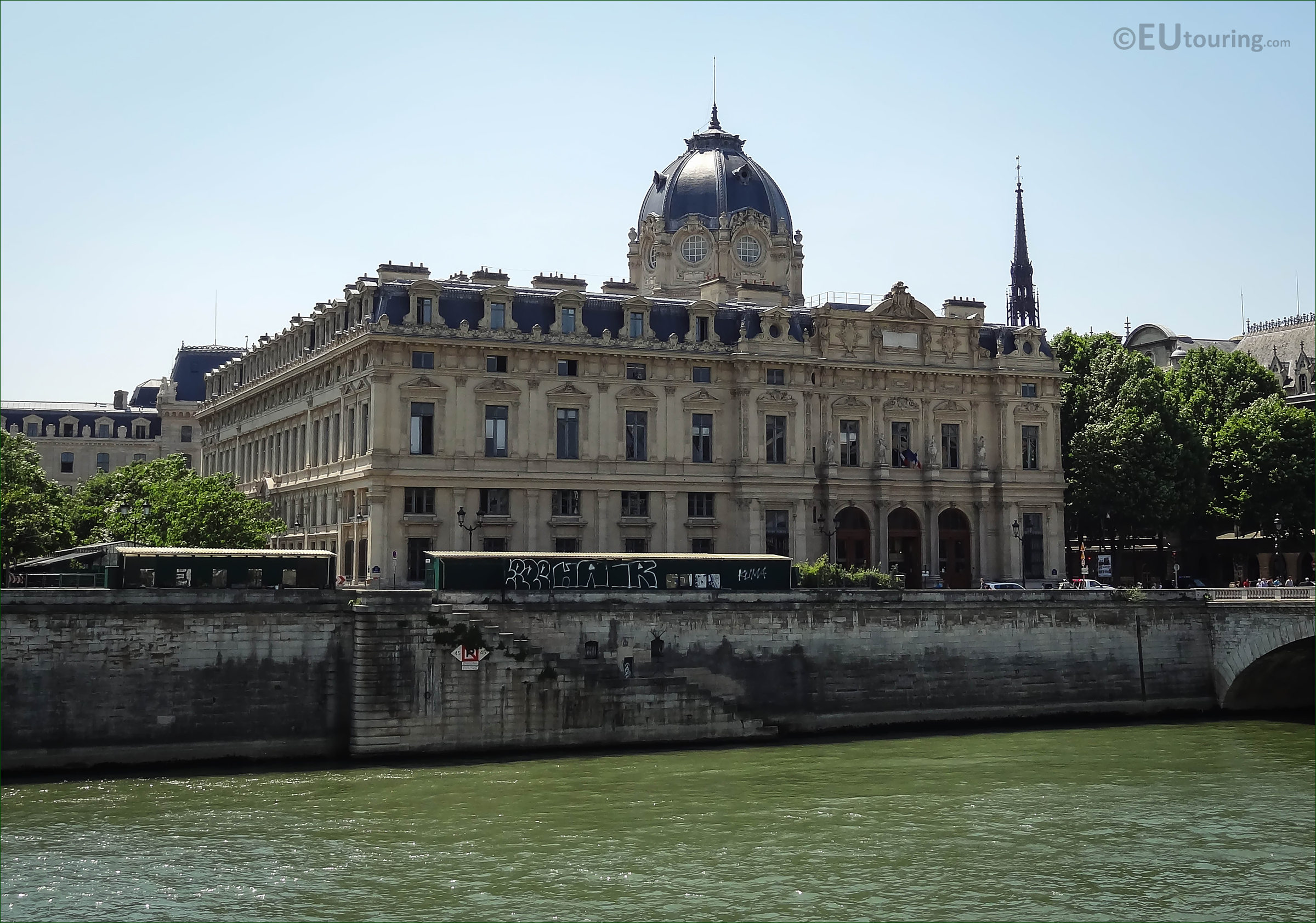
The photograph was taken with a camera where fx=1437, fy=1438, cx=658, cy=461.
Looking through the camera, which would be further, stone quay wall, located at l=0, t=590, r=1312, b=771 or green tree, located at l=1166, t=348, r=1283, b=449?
green tree, located at l=1166, t=348, r=1283, b=449

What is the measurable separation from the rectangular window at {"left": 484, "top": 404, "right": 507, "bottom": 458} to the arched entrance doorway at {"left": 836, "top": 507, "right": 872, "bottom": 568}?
19.8 meters

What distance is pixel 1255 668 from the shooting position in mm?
65438

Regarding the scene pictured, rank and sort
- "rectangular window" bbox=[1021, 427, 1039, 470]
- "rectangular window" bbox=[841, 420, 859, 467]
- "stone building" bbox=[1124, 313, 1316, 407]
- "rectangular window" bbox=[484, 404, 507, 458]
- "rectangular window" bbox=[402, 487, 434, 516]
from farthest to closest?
"stone building" bbox=[1124, 313, 1316, 407]
"rectangular window" bbox=[1021, 427, 1039, 470]
"rectangular window" bbox=[841, 420, 859, 467]
"rectangular window" bbox=[484, 404, 507, 458]
"rectangular window" bbox=[402, 487, 434, 516]

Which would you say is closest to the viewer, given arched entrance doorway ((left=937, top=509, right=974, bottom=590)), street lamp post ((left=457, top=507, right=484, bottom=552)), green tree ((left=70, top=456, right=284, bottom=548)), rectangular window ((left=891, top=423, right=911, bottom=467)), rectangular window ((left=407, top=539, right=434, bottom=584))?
green tree ((left=70, top=456, right=284, bottom=548))

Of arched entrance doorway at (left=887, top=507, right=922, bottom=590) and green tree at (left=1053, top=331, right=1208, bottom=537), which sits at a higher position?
green tree at (left=1053, top=331, right=1208, bottom=537)

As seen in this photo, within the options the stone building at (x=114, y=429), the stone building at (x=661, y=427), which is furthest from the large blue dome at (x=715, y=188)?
the stone building at (x=114, y=429)

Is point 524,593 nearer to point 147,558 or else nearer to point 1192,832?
point 147,558

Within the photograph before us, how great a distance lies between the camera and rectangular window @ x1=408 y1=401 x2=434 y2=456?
72.1m

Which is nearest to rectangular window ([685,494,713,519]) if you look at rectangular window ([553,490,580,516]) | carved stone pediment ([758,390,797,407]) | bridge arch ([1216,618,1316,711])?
carved stone pediment ([758,390,797,407])

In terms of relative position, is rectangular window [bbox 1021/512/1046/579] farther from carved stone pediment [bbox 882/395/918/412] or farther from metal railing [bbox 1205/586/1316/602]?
metal railing [bbox 1205/586/1316/602]

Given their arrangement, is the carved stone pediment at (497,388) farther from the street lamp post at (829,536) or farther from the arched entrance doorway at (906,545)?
the arched entrance doorway at (906,545)

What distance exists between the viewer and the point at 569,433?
247ft

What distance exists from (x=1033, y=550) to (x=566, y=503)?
28.3 metres

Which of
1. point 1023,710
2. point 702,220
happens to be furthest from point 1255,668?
point 702,220
